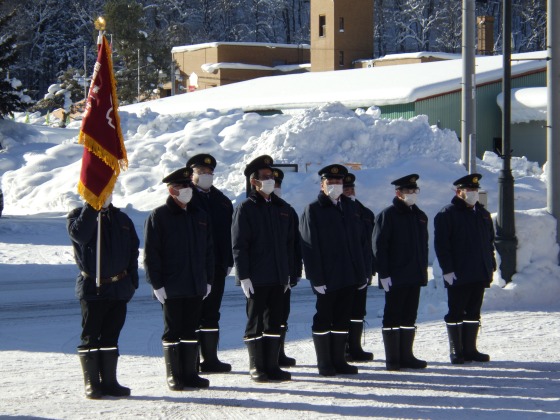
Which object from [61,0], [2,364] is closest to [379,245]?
[2,364]

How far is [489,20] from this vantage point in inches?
1994

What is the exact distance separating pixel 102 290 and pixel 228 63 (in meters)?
55.9

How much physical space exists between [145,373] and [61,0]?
73532mm

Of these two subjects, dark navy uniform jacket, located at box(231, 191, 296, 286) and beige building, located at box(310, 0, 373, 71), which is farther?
beige building, located at box(310, 0, 373, 71)

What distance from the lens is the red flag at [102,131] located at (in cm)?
811

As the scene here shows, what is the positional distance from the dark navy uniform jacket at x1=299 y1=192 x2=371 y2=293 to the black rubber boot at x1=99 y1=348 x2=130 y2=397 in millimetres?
1873

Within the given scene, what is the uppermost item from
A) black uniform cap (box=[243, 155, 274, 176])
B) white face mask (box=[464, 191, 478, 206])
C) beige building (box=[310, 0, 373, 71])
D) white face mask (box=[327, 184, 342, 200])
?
beige building (box=[310, 0, 373, 71])

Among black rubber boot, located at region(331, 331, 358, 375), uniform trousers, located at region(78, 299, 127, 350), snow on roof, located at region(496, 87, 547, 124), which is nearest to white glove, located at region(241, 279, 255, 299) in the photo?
black rubber boot, located at region(331, 331, 358, 375)

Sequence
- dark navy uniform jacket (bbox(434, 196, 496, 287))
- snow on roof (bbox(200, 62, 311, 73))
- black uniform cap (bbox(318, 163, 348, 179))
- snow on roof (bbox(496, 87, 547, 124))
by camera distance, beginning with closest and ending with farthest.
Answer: black uniform cap (bbox(318, 163, 348, 179)), dark navy uniform jacket (bbox(434, 196, 496, 287)), snow on roof (bbox(496, 87, 547, 124)), snow on roof (bbox(200, 62, 311, 73))

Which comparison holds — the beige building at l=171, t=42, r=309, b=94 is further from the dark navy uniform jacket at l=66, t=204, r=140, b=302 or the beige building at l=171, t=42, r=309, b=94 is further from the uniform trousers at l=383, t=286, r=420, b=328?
the dark navy uniform jacket at l=66, t=204, r=140, b=302

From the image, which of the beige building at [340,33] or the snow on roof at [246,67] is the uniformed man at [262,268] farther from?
the snow on roof at [246,67]

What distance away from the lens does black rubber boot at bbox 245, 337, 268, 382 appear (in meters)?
8.30

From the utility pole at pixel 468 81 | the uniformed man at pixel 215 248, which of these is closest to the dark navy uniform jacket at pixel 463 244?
the uniformed man at pixel 215 248

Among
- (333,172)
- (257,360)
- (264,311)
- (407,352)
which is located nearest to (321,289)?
(264,311)
